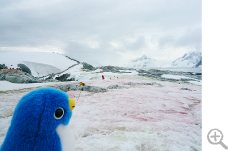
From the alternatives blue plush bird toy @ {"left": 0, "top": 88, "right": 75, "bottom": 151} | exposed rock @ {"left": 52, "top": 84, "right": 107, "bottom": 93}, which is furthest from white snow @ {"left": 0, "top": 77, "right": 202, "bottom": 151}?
exposed rock @ {"left": 52, "top": 84, "right": 107, "bottom": 93}

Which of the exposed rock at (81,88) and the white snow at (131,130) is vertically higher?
the exposed rock at (81,88)

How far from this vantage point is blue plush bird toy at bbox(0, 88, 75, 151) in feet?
3.80

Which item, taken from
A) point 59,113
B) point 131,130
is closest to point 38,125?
point 59,113

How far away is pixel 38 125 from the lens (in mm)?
1181

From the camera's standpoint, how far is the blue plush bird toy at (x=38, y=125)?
1.16 metres

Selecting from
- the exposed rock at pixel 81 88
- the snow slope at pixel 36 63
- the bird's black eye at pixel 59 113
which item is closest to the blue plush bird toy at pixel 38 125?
the bird's black eye at pixel 59 113

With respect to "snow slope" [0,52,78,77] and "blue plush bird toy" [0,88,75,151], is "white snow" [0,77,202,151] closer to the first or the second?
"blue plush bird toy" [0,88,75,151]

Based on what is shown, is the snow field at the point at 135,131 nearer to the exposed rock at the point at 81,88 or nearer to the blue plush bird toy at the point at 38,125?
the blue plush bird toy at the point at 38,125

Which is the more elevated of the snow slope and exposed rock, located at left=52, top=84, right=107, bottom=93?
the snow slope

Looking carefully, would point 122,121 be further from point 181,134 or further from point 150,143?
point 181,134

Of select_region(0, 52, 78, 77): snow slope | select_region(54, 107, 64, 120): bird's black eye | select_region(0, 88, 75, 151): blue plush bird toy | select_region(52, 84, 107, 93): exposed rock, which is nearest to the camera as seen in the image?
select_region(0, 88, 75, 151): blue plush bird toy

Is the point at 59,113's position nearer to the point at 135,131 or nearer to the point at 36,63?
the point at 135,131

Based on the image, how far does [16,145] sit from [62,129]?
38cm

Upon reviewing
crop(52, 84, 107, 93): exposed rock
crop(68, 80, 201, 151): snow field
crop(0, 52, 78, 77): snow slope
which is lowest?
crop(68, 80, 201, 151): snow field
